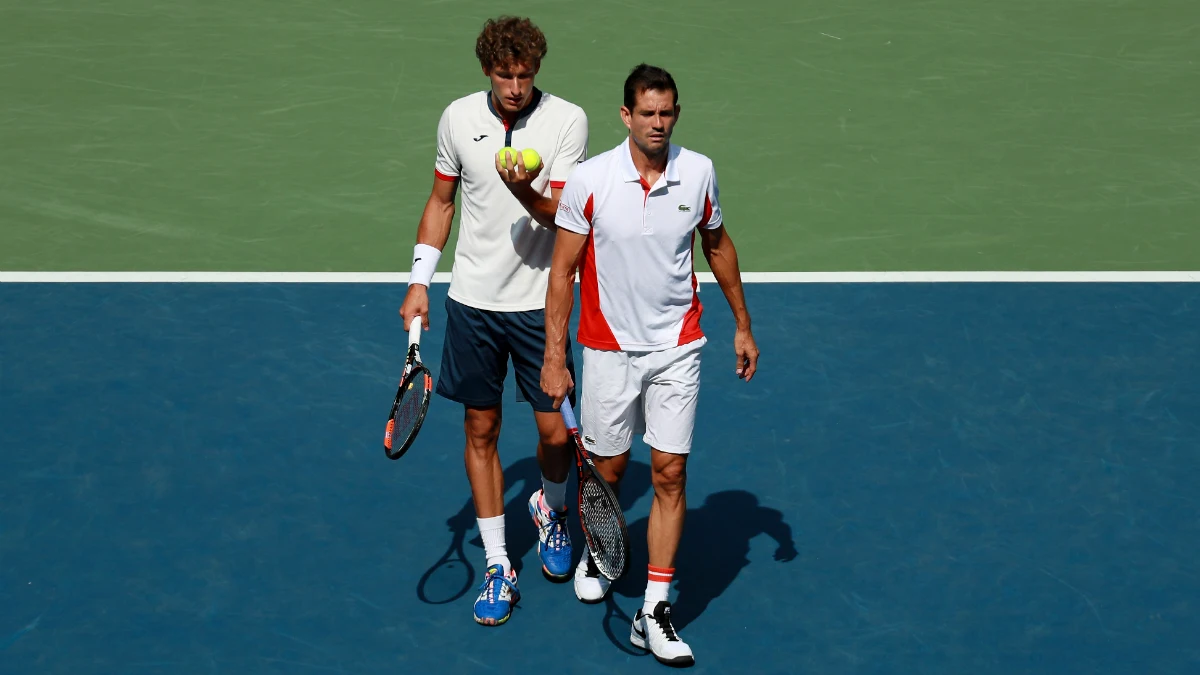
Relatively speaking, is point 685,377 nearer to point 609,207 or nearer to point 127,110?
point 609,207

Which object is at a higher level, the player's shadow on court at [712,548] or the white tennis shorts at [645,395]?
the white tennis shorts at [645,395]

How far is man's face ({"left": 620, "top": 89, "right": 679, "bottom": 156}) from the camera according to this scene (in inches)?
210

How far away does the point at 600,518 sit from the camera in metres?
5.69

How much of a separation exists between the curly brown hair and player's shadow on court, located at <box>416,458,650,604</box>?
2.15 m

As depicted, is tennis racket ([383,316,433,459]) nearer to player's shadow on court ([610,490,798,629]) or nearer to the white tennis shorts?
the white tennis shorts

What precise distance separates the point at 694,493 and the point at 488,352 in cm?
147

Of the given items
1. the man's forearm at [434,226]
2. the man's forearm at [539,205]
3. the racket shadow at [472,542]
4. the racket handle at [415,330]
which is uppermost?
the man's forearm at [539,205]

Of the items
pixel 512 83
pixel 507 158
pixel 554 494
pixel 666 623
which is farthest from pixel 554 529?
pixel 512 83

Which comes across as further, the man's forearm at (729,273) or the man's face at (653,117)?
the man's forearm at (729,273)

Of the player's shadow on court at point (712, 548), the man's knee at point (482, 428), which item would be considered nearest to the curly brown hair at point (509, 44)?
the man's knee at point (482, 428)

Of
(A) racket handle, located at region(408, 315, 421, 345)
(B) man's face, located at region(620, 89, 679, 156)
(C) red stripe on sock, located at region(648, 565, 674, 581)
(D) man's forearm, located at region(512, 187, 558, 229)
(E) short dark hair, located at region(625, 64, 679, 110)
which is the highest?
(E) short dark hair, located at region(625, 64, 679, 110)

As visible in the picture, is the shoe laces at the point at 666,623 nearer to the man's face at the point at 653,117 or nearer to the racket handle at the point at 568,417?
the racket handle at the point at 568,417

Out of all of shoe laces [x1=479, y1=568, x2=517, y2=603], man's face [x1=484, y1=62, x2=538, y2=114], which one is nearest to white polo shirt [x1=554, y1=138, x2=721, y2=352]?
man's face [x1=484, y1=62, x2=538, y2=114]

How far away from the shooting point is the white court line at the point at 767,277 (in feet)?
29.8
